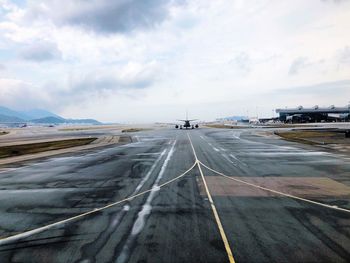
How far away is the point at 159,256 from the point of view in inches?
298

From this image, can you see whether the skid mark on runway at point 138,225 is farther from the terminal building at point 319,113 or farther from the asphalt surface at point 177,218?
the terminal building at point 319,113

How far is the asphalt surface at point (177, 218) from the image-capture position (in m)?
7.79

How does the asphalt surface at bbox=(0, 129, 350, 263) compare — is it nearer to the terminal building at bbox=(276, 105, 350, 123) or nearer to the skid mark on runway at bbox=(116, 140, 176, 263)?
the skid mark on runway at bbox=(116, 140, 176, 263)

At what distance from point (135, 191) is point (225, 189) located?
441cm

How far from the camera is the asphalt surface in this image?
7789 mm

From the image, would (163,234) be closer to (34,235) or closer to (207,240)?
(207,240)

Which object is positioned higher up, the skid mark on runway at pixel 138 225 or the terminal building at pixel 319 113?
the terminal building at pixel 319 113

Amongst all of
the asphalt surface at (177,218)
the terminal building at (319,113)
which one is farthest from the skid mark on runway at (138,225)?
the terminal building at (319,113)

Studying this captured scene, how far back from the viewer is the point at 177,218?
10555mm

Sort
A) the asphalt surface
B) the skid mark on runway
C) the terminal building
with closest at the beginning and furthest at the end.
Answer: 1. the skid mark on runway
2. the asphalt surface
3. the terminal building

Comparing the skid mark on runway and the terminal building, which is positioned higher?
the terminal building

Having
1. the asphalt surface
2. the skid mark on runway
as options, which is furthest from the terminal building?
the skid mark on runway

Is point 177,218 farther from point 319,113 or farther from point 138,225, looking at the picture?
point 319,113

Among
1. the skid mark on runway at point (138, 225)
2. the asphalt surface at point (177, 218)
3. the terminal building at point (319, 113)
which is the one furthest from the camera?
the terminal building at point (319, 113)
